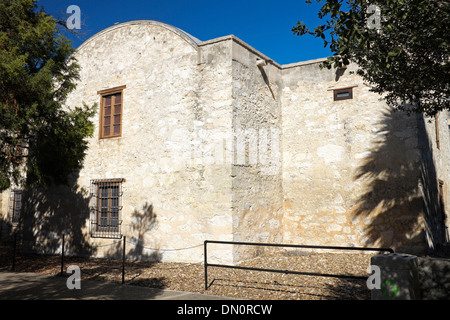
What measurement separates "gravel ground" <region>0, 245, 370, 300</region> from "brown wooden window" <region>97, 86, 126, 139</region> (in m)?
3.29

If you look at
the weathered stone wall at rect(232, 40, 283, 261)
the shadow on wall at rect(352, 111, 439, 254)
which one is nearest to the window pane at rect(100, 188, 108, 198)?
the weathered stone wall at rect(232, 40, 283, 261)

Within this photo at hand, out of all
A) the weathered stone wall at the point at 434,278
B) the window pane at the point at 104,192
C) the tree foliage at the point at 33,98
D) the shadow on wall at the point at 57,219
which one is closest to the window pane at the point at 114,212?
the window pane at the point at 104,192

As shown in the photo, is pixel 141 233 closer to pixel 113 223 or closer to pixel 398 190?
pixel 113 223

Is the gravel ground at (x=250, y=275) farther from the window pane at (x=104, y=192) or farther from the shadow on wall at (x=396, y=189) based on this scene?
the window pane at (x=104, y=192)

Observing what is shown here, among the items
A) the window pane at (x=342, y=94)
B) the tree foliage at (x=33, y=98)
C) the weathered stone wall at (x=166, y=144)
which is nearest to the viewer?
the tree foliage at (x=33, y=98)

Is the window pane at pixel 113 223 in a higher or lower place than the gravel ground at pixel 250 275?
higher

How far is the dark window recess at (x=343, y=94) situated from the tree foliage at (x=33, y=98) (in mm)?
6235

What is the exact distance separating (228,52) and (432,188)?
20.7 feet

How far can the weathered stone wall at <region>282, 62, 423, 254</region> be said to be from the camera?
8.85 metres

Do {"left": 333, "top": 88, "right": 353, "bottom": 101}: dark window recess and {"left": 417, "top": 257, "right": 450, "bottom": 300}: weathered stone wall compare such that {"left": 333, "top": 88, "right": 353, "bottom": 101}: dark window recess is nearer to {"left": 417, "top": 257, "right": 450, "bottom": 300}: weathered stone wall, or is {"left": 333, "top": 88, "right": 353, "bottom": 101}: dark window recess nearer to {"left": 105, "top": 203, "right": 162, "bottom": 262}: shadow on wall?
{"left": 105, "top": 203, "right": 162, "bottom": 262}: shadow on wall

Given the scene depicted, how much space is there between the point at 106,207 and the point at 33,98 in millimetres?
3547

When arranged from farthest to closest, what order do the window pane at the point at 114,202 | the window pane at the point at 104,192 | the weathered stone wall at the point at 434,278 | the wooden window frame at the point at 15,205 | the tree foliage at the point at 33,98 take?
the wooden window frame at the point at 15,205, the window pane at the point at 104,192, the window pane at the point at 114,202, the tree foliage at the point at 33,98, the weathered stone wall at the point at 434,278

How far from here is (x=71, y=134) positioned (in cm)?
789

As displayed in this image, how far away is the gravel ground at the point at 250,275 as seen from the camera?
18.8ft
